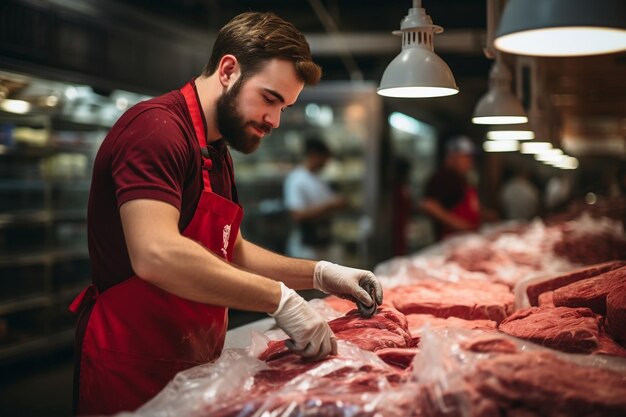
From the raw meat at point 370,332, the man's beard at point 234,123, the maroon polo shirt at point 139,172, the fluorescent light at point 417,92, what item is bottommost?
the raw meat at point 370,332

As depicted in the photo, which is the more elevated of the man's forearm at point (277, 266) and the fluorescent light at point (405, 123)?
the fluorescent light at point (405, 123)

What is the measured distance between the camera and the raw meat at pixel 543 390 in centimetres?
151

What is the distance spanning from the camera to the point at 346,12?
902cm

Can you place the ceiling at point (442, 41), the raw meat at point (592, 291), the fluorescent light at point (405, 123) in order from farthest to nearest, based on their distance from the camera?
the fluorescent light at point (405, 123) < the ceiling at point (442, 41) < the raw meat at point (592, 291)

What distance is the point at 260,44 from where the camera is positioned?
2.19 m

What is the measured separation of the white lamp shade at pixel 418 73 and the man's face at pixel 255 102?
17.5 inches

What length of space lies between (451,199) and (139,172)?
255 inches

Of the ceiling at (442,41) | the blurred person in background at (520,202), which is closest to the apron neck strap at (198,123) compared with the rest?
the ceiling at (442,41)

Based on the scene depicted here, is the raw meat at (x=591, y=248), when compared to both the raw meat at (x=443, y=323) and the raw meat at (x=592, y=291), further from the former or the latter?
the raw meat at (x=443, y=323)

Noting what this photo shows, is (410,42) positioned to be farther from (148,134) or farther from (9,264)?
(9,264)

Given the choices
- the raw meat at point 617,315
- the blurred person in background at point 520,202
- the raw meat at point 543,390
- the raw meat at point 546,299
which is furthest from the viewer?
the blurred person in background at point 520,202

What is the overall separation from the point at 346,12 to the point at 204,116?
23.4 feet

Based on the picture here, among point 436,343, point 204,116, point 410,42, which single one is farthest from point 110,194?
point 410,42

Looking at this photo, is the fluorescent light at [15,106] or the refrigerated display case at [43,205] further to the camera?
the refrigerated display case at [43,205]
